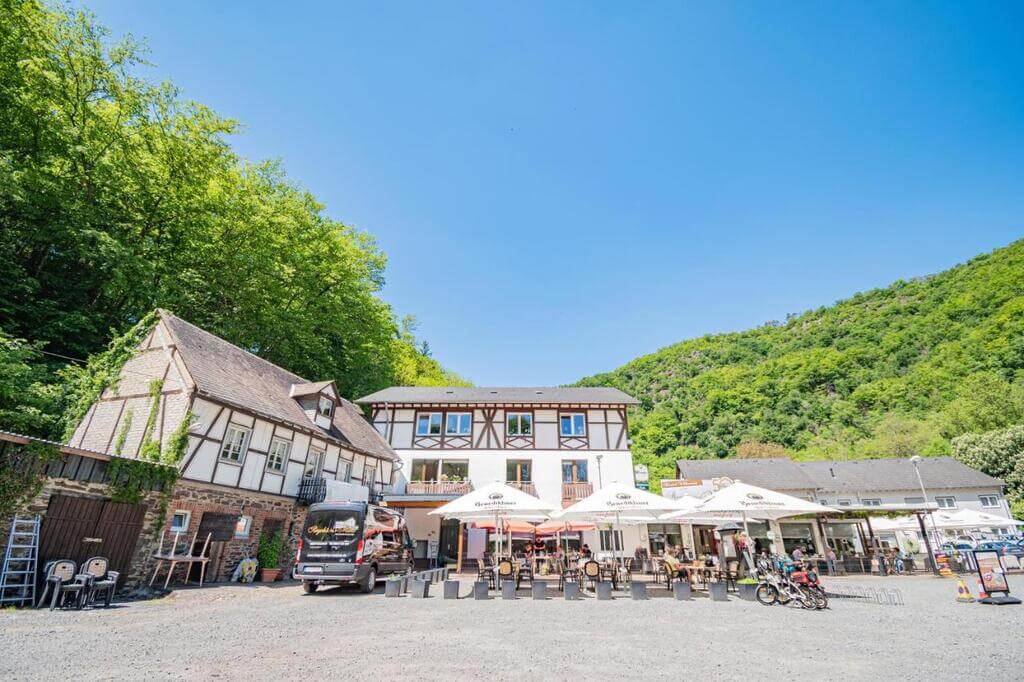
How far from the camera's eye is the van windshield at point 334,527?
1098cm

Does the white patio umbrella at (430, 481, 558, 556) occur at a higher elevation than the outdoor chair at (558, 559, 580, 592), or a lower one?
higher

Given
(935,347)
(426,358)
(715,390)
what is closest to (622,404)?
(426,358)

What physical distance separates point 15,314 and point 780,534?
3238cm

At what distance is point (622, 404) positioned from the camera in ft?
75.7

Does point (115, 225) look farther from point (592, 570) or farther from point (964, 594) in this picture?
point (964, 594)

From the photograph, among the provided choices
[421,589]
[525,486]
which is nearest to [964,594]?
[421,589]

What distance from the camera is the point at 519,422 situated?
23188 mm

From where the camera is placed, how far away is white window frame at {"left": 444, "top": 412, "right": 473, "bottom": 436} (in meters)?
23.1

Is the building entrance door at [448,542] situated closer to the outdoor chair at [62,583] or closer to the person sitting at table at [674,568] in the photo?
the person sitting at table at [674,568]

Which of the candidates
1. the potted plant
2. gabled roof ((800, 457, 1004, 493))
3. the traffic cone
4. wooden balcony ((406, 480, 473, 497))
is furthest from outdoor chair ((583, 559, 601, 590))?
gabled roof ((800, 457, 1004, 493))

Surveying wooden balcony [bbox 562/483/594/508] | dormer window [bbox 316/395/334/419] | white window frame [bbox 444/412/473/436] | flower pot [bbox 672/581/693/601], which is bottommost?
flower pot [bbox 672/581/693/601]

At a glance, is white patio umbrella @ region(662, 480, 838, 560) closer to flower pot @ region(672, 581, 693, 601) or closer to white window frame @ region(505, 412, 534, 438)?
flower pot @ region(672, 581, 693, 601)

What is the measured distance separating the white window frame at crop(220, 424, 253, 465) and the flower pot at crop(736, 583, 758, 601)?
13.8m

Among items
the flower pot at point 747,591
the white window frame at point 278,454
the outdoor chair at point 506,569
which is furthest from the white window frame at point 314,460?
the flower pot at point 747,591
